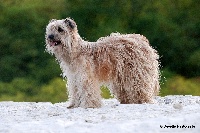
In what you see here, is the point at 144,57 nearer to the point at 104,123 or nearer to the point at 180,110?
the point at 180,110

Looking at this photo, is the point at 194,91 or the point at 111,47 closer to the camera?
the point at 111,47

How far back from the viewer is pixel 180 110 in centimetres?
1168

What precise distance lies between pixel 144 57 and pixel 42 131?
3843 mm

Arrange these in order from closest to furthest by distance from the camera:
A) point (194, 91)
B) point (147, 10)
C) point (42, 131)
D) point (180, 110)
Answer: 1. point (42, 131)
2. point (180, 110)
3. point (194, 91)
4. point (147, 10)

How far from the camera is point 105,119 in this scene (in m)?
11.0

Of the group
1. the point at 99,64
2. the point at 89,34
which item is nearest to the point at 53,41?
the point at 99,64

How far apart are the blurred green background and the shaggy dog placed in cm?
973

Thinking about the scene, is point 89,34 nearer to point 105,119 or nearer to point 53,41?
point 53,41

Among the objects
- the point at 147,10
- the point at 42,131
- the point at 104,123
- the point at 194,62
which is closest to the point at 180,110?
the point at 104,123

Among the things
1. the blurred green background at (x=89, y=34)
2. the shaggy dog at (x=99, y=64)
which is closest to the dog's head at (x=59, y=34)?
the shaggy dog at (x=99, y=64)

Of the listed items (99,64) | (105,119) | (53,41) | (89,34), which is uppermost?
(89,34)

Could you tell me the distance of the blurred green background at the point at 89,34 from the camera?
82.1ft

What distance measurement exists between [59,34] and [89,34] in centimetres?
1473

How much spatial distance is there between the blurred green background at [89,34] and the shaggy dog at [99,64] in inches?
383
